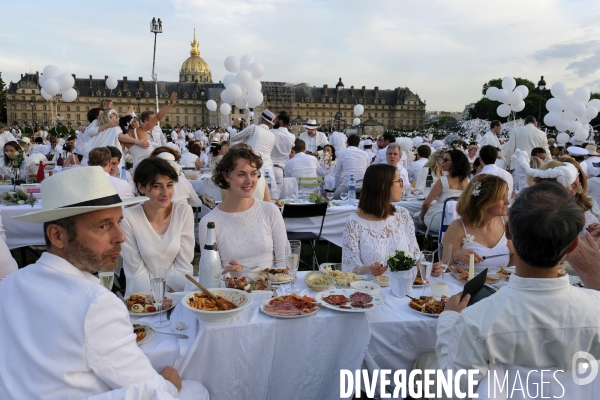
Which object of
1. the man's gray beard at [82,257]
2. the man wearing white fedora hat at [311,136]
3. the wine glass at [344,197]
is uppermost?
the man wearing white fedora hat at [311,136]

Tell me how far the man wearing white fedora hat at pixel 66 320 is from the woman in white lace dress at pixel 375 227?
178 centimetres

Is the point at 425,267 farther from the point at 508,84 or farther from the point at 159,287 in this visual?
the point at 508,84

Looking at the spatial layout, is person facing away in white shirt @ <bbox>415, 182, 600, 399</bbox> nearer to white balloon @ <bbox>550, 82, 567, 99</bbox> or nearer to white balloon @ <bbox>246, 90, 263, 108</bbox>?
white balloon @ <bbox>246, 90, 263, 108</bbox>

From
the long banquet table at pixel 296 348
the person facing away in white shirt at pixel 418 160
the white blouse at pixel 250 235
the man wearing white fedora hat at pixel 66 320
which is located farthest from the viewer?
the person facing away in white shirt at pixel 418 160

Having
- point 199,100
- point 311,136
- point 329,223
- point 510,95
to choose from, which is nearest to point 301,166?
point 329,223

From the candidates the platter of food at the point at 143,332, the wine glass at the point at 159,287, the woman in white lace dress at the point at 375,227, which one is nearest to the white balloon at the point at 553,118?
the woman in white lace dress at the point at 375,227

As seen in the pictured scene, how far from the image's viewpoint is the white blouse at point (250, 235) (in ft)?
9.72

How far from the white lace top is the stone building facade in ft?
239

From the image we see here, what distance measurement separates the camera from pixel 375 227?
3049mm

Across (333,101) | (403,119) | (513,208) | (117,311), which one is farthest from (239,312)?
(403,119)

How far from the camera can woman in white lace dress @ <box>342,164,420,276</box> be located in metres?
3.01

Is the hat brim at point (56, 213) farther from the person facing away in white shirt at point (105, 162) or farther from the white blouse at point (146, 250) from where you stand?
the person facing away in white shirt at point (105, 162)

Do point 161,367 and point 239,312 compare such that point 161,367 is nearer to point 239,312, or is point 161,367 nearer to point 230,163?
point 239,312

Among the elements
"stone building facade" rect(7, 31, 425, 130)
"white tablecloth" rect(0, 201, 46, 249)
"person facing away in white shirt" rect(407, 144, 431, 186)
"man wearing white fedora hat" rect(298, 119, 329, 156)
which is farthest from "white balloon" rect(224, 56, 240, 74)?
"stone building facade" rect(7, 31, 425, 130)
